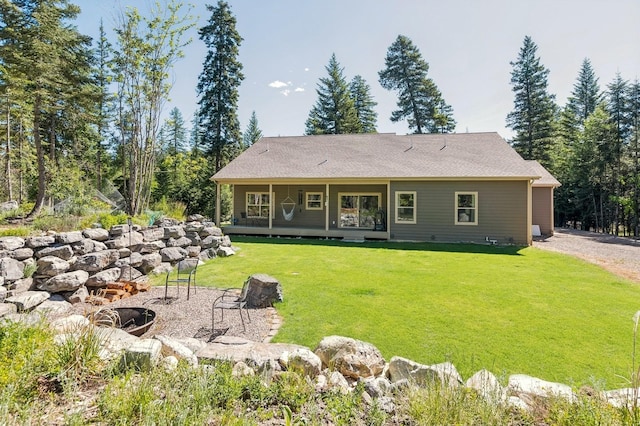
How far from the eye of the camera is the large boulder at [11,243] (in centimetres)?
505

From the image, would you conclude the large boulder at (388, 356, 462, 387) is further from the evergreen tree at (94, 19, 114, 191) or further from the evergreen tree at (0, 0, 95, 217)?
the evergreen tree at (94, 19, 114, 191)

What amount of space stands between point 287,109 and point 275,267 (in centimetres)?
2011

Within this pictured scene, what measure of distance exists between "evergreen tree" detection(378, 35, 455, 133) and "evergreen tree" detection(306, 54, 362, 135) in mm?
3856

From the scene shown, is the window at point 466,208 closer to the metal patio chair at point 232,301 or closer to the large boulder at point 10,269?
the metal patio chair at point 232,301

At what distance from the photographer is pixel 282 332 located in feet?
13.7

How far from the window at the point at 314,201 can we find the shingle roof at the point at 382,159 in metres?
1.37

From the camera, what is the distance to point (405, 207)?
506 inches

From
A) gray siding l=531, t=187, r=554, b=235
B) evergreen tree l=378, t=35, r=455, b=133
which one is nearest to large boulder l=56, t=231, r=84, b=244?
gray siding l=531, t=187, r=554, b=235

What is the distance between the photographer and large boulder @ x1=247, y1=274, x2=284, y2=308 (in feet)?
17.0

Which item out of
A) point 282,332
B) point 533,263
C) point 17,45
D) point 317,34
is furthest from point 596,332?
point 17,45

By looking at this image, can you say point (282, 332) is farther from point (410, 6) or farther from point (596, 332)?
point (410, 6)

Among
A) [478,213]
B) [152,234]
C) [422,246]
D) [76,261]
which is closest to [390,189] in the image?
[422,246]

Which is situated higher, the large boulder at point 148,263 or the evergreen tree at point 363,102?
the evergreen tree at point 363,102

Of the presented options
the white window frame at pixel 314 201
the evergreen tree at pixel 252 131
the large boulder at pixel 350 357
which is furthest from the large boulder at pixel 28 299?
the evergreen tree at pixel 252 131
